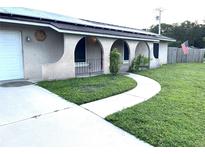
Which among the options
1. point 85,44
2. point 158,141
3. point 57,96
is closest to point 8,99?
point 57,96

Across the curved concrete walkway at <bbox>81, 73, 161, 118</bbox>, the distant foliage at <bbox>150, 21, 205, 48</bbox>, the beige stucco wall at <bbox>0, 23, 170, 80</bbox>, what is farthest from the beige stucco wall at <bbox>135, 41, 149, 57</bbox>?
the distant foliage at <bbox>150, 21, 205, 48</bbox>

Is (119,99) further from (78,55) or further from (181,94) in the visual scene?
(78,55)

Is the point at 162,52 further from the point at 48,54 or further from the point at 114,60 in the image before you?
the point at 48,54

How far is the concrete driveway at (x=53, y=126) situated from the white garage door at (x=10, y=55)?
9.93ft

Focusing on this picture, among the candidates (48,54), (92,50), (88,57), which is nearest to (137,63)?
(92,50)

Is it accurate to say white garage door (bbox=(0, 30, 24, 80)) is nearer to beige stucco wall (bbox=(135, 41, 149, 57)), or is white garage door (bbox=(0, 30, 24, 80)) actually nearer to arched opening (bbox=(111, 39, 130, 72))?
arched opening (bbox=(111, 39, 130, 72))

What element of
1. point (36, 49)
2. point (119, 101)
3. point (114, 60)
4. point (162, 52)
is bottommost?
point (119, 101)

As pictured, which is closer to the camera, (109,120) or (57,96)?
(109,120)

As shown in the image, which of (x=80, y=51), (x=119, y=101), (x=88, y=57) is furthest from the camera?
(x=88, y=57)

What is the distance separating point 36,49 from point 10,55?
49.0 inches

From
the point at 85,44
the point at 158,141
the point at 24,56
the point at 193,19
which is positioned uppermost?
the point at 193,19

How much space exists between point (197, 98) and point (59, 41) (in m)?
7.23

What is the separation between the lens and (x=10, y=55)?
323 inches

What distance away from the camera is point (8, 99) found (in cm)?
562
